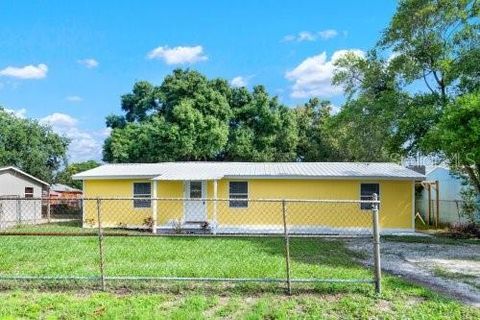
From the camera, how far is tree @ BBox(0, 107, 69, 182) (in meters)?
36.3

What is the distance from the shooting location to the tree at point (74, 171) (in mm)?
45188

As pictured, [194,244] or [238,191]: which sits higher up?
[238,191]

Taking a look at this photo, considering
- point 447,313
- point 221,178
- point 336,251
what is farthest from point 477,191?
point 447,313

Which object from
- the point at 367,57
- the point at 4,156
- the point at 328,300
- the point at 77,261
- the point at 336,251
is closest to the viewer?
the point at 328,300

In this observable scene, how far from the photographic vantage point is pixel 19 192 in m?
27.5

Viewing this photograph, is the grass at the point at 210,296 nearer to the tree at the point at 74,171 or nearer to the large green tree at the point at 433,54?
the large green tree at the point at 433,54

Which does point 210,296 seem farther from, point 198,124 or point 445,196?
point 198,124

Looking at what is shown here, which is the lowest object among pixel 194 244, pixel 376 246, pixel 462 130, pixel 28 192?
pixel 194 244

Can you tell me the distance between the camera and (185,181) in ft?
68.7

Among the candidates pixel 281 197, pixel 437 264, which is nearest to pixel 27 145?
pixel 281 197

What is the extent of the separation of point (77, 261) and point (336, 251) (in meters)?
6.56

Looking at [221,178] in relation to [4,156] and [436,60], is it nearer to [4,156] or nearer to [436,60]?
[436,60]

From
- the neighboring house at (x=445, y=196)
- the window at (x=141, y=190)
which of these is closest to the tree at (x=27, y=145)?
the window at (x=141, y=190)

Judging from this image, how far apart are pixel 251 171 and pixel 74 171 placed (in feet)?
104
